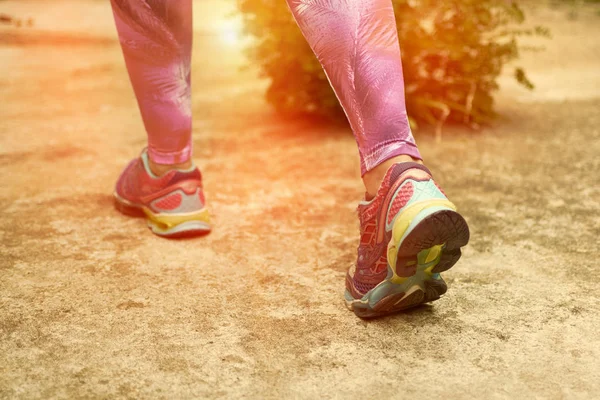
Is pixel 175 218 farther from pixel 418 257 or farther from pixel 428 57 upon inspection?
pixel 428 57

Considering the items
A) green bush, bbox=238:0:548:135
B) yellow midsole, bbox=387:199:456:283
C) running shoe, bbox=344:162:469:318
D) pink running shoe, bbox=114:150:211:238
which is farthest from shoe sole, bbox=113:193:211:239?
green bush, bbox=238:0:548:135

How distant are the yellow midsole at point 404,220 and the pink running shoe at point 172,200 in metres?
0.79

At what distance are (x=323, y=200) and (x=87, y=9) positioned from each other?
A: 5063 millimetres

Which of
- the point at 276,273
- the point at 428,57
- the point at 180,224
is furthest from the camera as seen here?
the point at 428,57

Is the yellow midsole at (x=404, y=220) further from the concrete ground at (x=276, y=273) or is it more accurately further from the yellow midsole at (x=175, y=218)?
the yellow midsole at (x=175, y=218)

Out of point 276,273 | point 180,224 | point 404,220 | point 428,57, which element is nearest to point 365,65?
point 404,220

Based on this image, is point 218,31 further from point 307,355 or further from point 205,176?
point 307,355

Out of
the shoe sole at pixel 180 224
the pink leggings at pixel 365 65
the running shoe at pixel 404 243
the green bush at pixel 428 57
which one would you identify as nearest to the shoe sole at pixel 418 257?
the running shoe at pixel 404 243

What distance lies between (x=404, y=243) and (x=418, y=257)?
0.20 ft

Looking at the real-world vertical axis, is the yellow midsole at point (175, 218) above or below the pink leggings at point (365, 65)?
below

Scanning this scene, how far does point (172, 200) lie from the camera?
205cm

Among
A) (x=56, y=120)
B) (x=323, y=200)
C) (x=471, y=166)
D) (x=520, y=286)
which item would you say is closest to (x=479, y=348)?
(x=520, y=286)

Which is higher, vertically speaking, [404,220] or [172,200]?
[404,220]

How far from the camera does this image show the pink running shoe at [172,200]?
2.04m
